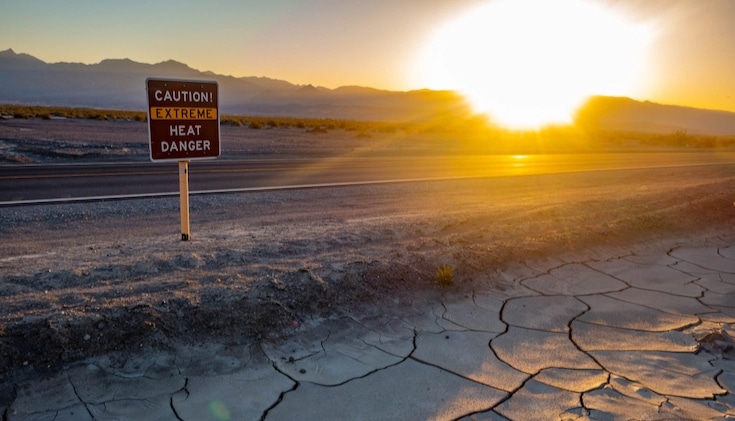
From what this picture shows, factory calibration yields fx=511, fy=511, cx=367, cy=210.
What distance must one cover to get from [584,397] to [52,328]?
4.05m

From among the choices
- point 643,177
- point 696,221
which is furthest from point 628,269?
point 643,177

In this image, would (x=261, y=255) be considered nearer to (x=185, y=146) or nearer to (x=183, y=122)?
(x=185, y=146)

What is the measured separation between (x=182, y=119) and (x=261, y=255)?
7.06 feet

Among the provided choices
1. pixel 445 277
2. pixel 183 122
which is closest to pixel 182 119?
pixel 183 122

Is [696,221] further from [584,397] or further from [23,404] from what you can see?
[23,404]

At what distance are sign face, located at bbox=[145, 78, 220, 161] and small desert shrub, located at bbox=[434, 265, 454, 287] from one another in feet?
12.1

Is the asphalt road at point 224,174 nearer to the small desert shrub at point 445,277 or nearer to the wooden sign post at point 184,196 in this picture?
the wooden sign post at point 184,196

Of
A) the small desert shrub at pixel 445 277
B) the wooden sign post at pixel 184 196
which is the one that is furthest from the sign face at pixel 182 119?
the small desert shrub at pixel 445 277

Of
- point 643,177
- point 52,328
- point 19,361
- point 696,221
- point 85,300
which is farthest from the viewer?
point 643,177

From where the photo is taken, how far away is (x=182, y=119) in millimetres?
6828

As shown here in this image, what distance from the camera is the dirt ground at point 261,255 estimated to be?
4.20m

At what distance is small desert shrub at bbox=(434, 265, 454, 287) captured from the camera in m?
5.86

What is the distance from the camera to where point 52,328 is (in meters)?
3.91

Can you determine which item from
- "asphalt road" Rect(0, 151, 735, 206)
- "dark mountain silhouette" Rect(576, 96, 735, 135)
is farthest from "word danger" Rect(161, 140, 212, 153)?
"dark mountain silhouette" Rect(576, 96, 735, 135)
